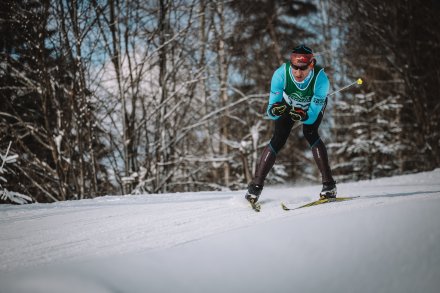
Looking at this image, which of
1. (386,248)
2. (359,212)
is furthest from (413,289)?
(359,212)

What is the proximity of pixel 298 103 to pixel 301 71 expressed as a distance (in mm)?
311

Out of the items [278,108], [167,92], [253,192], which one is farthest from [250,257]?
[167,92]

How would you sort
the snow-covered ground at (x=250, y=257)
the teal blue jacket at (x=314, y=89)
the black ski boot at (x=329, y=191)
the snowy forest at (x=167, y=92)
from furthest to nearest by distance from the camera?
the snowy forest at (x=167, y=92), the black ski boot at (x=329, y=191), the teal blue jacket at (x=314, y=89), the snow-covered ground at (x=250, y=257)

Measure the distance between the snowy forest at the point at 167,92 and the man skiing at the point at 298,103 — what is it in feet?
11.3

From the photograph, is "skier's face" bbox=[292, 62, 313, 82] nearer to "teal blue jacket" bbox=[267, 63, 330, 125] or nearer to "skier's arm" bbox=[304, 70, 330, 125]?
"teal blue jacket" bbox=[267, 63, 330, 125]

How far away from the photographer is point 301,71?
10.2 feet

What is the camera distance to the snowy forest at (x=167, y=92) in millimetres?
5988

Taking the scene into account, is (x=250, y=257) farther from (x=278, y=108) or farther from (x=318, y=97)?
(x=318, y=97)

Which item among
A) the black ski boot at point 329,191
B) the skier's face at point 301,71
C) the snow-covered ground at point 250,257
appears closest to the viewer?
the snow-covered ground at point 250,257

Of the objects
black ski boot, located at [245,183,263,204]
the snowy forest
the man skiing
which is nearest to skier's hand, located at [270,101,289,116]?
the man skiing

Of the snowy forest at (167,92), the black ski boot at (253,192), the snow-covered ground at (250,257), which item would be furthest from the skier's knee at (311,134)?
the snowy forest at (167,92)

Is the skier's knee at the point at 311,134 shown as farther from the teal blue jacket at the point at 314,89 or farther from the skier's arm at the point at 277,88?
the skier's arm at the point at 277,88

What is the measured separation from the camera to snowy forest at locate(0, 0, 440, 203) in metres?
5.99

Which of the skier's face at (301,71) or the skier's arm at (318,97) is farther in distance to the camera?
the skier's arm at (318,97)
